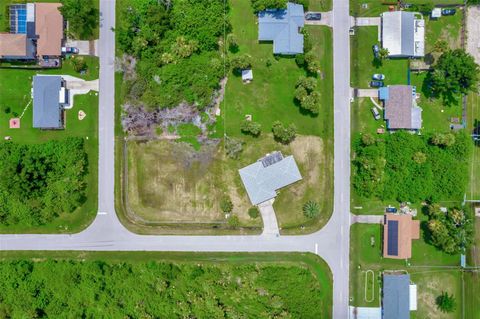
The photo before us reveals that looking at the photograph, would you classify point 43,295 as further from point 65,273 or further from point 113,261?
point 113,261

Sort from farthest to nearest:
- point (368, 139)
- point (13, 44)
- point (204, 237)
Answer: point (204, 237) < point (368, 139) < point (13, 44)

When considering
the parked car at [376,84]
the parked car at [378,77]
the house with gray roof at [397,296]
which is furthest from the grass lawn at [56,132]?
the house with gray roof at [397,296]

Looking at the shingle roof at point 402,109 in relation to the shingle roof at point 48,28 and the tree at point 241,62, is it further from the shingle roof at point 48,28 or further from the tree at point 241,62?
the shingle roof at point 48,28

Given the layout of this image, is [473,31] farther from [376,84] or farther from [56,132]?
[56,132]

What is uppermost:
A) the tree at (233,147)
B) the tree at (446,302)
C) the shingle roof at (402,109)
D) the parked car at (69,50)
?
the parked car at (69,50)

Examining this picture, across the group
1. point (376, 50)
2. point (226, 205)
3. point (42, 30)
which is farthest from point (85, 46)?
point (376, 50)

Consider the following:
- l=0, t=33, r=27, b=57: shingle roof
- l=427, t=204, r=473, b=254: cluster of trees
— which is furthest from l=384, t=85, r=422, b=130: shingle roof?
l=0, t=33, r=27, b=57: shingle roof

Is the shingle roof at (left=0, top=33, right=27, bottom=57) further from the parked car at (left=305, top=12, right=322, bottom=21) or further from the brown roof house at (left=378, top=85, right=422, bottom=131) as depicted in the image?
the brown roof house at (left=378, top=85, right=422, bottom=131)
